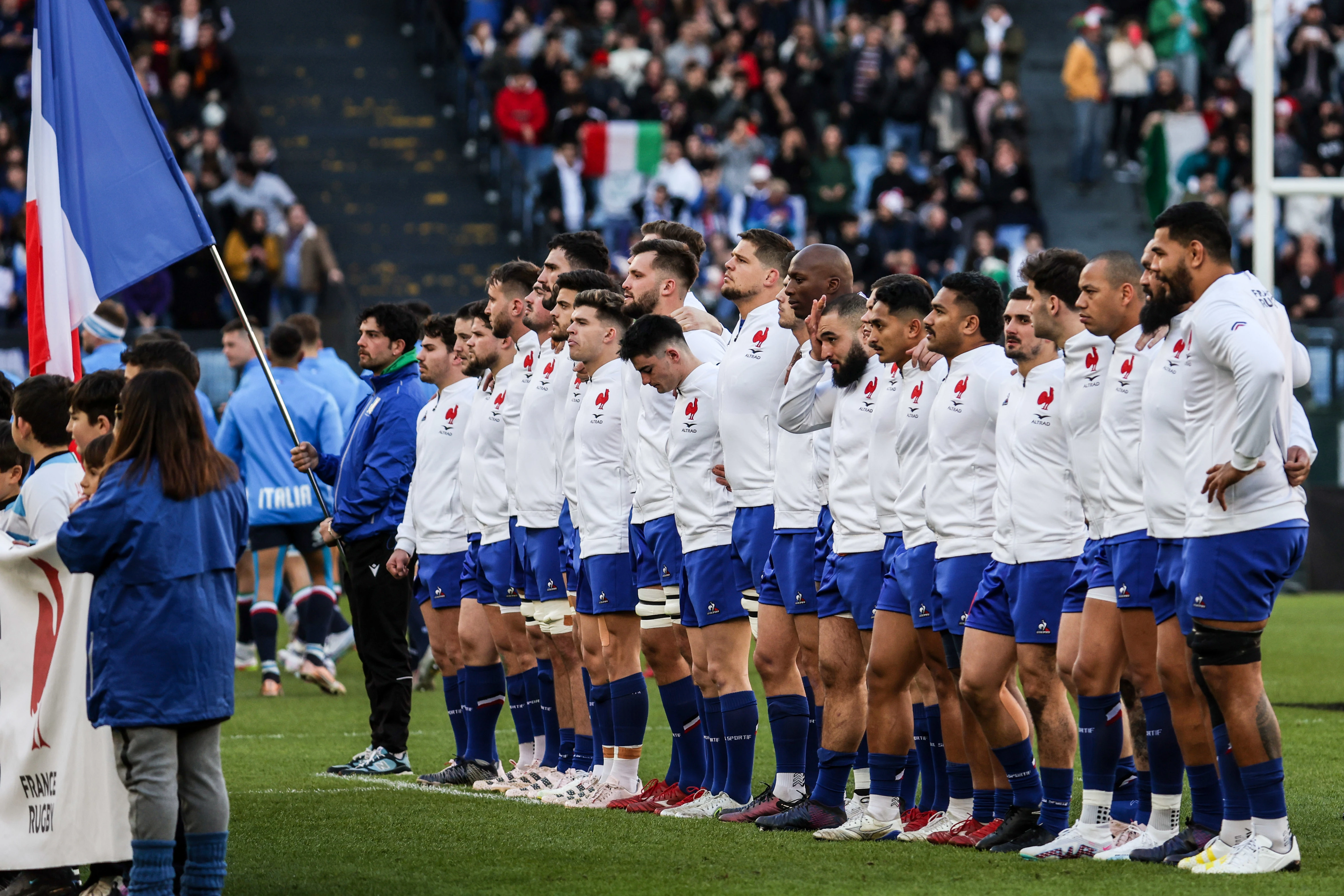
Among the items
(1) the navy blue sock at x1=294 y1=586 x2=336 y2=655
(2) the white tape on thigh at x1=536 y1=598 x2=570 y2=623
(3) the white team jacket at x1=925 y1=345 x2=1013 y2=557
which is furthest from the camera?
(1) the navy blue sock at x1=294 y1=586 x2=336 y2=655

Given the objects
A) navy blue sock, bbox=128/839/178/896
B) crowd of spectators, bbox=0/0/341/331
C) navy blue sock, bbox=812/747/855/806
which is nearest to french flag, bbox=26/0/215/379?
navy blue sock, bbox=128/839/178/896

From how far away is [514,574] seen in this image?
388 inches

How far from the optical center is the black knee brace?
675 cm

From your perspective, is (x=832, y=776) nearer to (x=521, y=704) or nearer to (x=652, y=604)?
(x=652, y=604)

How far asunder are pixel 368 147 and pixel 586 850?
1973 cm

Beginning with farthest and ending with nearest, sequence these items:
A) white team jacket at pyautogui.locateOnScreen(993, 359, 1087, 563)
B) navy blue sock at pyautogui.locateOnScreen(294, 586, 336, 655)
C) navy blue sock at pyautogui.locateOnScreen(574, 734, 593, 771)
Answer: navy blue sock at pyautogui.locateOnScreen(294, 586, 336, 655), navy blue sock at pyautogui.locateOnScreen(574, 734, 593, 771), white team jacket at pyautogui.locateOnScreen(993, 359, 1087, 563)

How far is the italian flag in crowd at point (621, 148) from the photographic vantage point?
24188 mm

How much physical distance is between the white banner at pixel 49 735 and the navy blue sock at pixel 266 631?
6954mm

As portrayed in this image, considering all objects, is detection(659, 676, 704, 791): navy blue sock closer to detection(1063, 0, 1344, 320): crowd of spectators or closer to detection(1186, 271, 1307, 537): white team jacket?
detection(1186, 271, 1307, 537): white team jacket

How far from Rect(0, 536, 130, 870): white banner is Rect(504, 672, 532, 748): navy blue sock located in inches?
135

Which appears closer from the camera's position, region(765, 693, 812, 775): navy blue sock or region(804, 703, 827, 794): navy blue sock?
region(765, 693, 812, 775): navy blue sock

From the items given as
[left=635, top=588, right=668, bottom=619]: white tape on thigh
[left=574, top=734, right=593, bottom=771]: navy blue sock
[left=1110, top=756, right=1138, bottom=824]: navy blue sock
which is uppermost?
[left=635, top=588, right=668, bottom=619]: white tape on thigh

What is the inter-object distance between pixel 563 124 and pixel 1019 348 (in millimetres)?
17609

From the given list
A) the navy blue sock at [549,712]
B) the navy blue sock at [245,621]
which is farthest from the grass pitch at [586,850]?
the navy blue sock at [245,621]
